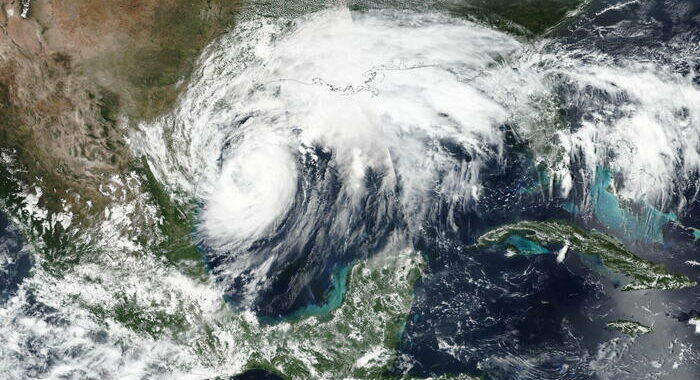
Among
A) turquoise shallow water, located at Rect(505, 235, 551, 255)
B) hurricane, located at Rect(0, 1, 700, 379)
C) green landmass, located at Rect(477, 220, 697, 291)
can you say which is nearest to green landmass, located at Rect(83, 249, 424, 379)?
hurricane, located at Rect(0, 1, 700, 379)

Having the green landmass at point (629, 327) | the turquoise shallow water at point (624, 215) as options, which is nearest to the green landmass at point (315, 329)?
the turquoise shallow water at point (624, 215)

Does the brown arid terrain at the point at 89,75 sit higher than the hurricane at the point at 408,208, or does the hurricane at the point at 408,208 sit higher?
the brown arid terrain at the point at 89,75

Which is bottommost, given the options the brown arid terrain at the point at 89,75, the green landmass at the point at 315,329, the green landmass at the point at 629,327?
the green landmass at the point at 629,327

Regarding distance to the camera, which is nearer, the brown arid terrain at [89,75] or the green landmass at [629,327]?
Answer: the brown arid terrain at [89,75]

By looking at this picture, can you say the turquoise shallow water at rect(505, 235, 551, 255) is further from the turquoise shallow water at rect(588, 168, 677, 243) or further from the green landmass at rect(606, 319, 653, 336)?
the green landmass at rect(606, 319, 653, 336)

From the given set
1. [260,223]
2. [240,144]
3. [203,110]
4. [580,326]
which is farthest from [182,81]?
[580,326]

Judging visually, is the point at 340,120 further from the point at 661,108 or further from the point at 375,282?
the point at 661,108

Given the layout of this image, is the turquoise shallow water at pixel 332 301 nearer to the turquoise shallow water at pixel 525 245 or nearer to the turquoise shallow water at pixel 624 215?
the turquoise shallow water at pixel 525 245
